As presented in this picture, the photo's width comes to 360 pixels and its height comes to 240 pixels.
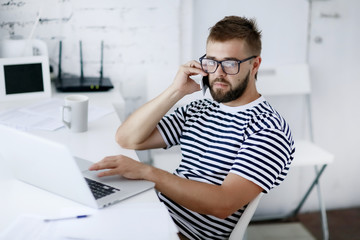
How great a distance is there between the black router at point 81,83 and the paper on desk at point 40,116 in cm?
15

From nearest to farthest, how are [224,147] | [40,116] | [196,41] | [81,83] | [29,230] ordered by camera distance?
[29,230]
[224,147]
[40,116]
[81,83]
[196,41]

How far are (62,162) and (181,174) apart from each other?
1.97 feet

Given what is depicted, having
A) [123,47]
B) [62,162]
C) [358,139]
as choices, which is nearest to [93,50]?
[123,47]

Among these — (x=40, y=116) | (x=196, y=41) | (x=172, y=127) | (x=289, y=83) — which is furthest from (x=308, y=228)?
(x=40, y=116)

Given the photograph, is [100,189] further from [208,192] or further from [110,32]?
[110,32]

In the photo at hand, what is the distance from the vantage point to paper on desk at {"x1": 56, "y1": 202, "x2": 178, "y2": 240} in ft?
3.58

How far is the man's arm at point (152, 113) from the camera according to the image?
169 cm

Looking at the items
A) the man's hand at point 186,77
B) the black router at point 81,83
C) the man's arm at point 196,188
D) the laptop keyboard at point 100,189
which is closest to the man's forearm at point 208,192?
the man's arm at point 196,188

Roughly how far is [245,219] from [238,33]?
0.60 meters

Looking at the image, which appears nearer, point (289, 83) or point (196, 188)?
point (196, 188)

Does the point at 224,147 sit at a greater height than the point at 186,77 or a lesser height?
lesser

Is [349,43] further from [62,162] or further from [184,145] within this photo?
[62,162]

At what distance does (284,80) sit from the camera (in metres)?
2.60

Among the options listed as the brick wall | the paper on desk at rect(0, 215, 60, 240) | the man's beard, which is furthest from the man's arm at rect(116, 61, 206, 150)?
the brick wall
